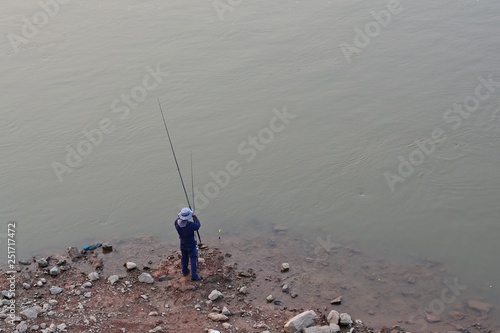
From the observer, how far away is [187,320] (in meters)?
7.41

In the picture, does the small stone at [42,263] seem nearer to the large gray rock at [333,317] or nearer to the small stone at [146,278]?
the small stone at [146,278]

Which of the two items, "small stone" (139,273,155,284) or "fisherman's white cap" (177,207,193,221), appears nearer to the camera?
"fisherman's white cap" (177,207,193,221)

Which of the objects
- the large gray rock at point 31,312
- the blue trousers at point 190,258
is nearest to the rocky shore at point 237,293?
the large gray rock at point 31,312

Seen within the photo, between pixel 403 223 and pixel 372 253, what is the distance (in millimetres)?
811

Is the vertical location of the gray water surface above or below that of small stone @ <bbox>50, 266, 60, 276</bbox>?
above

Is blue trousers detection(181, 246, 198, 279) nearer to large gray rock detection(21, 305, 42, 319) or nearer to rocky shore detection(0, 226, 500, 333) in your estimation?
rocky shore detection(0, 226, 500, 333)

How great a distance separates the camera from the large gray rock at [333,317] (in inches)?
291

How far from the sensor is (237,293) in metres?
7.97

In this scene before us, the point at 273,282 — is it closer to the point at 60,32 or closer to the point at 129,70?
the point at 129,70

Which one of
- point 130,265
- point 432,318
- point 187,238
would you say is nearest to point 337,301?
point 432,318

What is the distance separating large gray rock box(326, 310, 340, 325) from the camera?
7387 millimetres

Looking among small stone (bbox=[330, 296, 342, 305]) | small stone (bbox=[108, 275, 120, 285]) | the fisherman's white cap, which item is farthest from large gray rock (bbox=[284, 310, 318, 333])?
small stone (bbox=[108, 275, 120, 285])

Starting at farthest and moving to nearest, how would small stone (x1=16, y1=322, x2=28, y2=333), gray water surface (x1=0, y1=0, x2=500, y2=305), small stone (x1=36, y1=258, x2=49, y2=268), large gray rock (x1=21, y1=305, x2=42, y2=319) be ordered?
gray water surface (x1=0, y1=0, x2=500, y2=305)
small stone (x1=36, y1=258, x2=49, y2=268)
large gray rock (x1=21, y1=305, x2=42, y2=319)
small stone (x1=16, y1=322, x2=28, y2=333)

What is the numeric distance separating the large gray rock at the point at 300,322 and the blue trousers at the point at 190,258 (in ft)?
4.62
